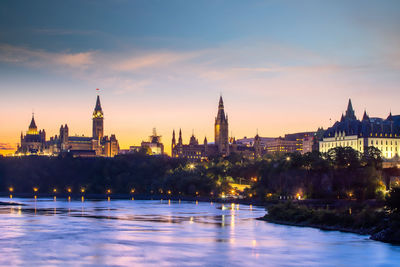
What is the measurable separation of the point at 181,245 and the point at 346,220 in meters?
21.4

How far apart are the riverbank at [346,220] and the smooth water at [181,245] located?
5.84 ft

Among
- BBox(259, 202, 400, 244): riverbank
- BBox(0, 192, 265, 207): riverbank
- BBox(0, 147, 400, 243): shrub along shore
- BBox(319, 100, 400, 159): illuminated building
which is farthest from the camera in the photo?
BBox(319, 100, 400, 159): illuminated building

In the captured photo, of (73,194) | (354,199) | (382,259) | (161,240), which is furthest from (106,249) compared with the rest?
(73,194)

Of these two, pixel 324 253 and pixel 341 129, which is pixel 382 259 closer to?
pixel 324 253

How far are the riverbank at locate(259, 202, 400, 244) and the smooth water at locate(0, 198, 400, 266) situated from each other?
1780 millimetres

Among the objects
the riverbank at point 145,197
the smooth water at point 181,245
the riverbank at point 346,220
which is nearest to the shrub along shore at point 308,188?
the riverbank at point 346,220

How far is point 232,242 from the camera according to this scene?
212 ft

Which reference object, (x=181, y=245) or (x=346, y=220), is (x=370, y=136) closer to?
(x=346, y=220)

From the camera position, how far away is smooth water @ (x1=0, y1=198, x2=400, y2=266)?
5284cm

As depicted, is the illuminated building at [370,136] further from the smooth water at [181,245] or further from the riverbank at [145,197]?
the smooth water at [181,245]

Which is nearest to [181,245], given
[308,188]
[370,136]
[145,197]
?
[308,188]

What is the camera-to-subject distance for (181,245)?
6259cm

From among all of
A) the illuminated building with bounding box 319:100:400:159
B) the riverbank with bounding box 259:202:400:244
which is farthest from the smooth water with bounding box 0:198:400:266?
the illuminated building with bounding box 319:100:400:159

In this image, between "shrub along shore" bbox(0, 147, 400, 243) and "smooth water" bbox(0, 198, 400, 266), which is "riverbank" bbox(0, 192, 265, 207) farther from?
"smooth water" bbox(0, 198, 400, 266)
